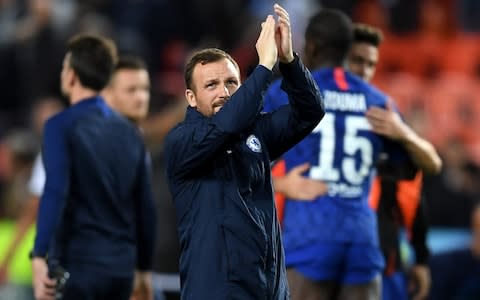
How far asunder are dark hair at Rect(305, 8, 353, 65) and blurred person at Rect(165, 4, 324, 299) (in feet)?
4.15

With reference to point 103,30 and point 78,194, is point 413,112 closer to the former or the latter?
point 103,30

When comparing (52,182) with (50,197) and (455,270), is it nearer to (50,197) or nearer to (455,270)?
(50,197)

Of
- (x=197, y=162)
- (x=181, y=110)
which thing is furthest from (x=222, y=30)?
(x=197, y=162)

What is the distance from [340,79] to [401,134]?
42 centimetres

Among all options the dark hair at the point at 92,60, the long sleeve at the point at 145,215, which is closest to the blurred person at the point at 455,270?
the long sleeve at the point at 145,215

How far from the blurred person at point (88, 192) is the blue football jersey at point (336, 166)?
0.86 metres

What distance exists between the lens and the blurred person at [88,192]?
243 inches

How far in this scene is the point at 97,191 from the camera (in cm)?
641

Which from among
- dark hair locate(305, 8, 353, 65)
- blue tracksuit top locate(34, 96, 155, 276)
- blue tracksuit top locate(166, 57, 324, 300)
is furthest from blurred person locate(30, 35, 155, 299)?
blue tracksuit top locate(166, 57, 324, 300)

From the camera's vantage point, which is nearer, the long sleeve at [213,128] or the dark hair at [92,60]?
the long sleeve at [213,128]

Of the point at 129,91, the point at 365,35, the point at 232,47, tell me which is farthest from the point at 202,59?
the point at 232,47

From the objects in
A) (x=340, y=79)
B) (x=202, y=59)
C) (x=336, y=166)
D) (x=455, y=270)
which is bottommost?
(x=455, y=270)

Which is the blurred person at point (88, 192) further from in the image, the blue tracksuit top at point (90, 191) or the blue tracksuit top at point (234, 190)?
the blue tracksuit top at point (234, 190)

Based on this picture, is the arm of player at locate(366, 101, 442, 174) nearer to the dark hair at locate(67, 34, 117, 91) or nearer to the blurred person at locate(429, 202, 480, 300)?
the dark hair at locate(67, 34, 117, 91)
